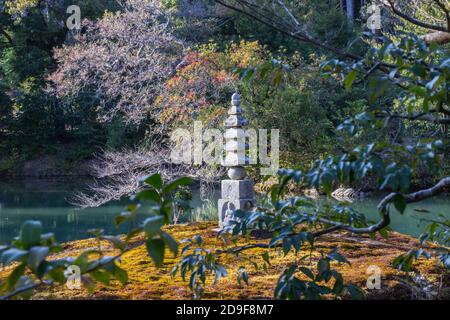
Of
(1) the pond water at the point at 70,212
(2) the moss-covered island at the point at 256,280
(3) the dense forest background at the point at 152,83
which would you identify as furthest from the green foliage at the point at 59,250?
(1) the pond water at the point at 70,212

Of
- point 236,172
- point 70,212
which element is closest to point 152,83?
point 70,212

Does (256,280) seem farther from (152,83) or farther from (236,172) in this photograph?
(152,83)

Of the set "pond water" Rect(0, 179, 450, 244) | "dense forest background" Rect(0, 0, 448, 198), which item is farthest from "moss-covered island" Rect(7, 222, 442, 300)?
"pond water" Rect(0, 179, 450, 244)

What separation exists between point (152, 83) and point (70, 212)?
3041mm

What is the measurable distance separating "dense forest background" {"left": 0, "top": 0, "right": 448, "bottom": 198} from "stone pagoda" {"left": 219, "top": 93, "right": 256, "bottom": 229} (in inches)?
20.2

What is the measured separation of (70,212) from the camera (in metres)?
10.9

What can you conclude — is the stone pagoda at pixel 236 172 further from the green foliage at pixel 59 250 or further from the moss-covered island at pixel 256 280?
the green foliage at pixel 59 250

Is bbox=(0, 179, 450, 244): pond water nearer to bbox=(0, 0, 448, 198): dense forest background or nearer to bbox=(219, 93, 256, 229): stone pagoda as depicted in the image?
bbox=(0, 0, 448, 198): dense forest background

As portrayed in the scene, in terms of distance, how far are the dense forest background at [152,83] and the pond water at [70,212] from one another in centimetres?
81

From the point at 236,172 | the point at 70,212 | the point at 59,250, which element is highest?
the point at 236,172

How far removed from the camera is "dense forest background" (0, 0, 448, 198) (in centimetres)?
1002

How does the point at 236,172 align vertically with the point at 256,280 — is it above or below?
above

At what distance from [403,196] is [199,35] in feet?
42.7
